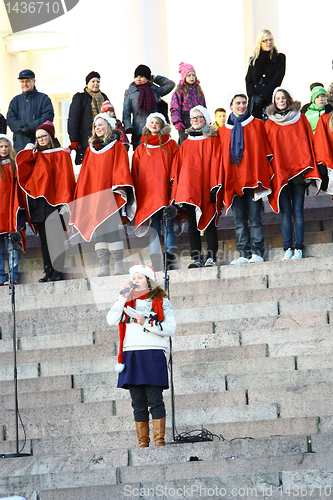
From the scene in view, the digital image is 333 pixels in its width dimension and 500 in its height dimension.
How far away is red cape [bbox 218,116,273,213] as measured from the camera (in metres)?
10.1

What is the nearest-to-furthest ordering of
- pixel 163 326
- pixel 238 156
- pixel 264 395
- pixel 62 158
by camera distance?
pixel 163 326
pixel 264 395
pixel 238 156
pixel 62 158

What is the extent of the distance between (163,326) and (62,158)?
4325mm

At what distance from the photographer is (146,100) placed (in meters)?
11.9

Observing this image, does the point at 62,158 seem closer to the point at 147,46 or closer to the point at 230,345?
the point at 230,345

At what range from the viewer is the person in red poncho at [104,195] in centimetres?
1038

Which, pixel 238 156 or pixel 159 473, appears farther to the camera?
pixel 238 156


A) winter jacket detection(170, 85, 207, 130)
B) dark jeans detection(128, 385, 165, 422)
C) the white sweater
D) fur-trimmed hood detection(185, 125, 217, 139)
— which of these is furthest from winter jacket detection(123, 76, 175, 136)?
dark jeans detection(128, 385, 165, 422)

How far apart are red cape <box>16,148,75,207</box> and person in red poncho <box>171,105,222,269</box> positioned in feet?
4.32

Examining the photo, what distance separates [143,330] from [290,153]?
3.87 metres

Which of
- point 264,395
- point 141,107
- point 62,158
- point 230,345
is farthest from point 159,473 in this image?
point 141,107

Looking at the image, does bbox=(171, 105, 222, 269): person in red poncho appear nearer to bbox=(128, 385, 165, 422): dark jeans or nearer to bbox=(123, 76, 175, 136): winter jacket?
bbox=(123, 76, 175, 136): winter jacket

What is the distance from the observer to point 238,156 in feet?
33.4

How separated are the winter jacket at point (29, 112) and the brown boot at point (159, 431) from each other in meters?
6.07

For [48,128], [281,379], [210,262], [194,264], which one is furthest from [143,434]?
[48,128]
